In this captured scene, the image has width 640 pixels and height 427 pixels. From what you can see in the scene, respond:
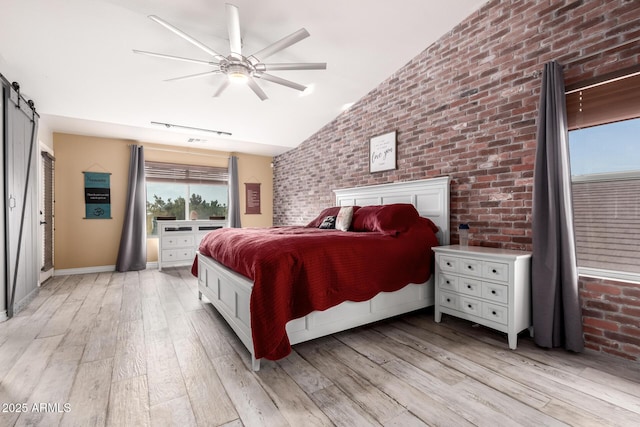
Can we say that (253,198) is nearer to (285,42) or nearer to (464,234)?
(285,42)

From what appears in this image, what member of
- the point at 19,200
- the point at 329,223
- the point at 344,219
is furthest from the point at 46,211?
the point at 344,219

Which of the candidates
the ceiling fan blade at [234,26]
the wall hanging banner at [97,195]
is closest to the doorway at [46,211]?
the wall hanging banner at [97,195]

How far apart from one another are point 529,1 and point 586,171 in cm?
150

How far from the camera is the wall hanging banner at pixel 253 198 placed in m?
6.55

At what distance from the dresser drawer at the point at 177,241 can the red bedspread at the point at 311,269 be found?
2869mm

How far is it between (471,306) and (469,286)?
163 mm

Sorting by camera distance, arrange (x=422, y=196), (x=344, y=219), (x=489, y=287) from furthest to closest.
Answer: (x=344, y=219) → (x=422, y=196) → (x=489, y=287)

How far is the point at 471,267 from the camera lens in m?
2.43

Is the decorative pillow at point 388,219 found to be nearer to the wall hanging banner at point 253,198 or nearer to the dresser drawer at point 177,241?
the dresser drawer at point 177,241

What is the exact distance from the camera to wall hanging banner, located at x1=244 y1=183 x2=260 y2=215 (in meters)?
6.55

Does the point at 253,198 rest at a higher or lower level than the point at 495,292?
higher

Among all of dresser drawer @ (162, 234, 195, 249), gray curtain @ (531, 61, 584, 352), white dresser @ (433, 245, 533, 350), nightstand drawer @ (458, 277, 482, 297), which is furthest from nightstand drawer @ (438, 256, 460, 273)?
dresser drawer @ (162, 234, 195, 249)

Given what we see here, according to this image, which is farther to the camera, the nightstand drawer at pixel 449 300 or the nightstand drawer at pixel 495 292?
the nightstand drawer at pixel 449 300

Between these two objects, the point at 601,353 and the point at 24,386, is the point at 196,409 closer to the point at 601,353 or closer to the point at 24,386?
the point at 24,386
